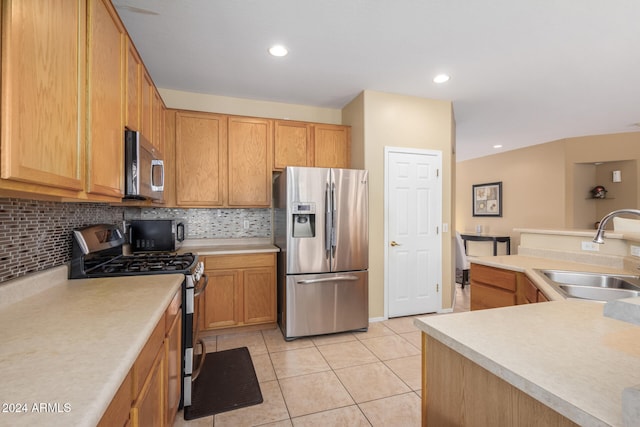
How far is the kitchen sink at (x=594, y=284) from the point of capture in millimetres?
1811

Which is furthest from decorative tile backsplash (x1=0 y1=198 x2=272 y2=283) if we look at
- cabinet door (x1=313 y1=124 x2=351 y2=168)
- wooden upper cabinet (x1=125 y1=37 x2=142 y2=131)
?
cabinet door (x1=313 y1=124 x2=351 y2=168)

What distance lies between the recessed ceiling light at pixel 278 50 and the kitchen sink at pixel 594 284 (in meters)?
2.48

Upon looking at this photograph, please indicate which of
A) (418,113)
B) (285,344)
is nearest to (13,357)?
(285,344)

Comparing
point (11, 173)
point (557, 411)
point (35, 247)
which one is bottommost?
point (557, 411)

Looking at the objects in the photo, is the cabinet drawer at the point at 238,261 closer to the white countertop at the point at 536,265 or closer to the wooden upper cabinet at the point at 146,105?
the wooden upper cabinet at the point at 146,105

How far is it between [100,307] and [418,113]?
3.41m

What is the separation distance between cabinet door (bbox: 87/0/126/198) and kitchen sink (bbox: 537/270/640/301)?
7.76ft

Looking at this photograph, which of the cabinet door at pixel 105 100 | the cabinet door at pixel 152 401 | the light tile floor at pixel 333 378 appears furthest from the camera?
the light tile floor at pixel 333 378

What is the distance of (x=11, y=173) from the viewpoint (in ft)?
2.61

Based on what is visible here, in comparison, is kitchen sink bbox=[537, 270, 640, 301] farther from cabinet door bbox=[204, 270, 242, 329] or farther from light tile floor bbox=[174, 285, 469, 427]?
cabinet door bbox=[204, 270, 242, 329]

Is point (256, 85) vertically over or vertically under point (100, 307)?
Result: over

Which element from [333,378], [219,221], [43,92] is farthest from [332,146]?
[43,92]

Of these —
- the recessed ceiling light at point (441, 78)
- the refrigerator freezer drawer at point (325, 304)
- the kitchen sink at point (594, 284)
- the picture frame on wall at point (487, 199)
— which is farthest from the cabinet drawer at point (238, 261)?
the picture frame on wall at point (487, 199)

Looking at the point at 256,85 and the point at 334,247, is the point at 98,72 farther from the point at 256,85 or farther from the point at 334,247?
the point at 334,247
